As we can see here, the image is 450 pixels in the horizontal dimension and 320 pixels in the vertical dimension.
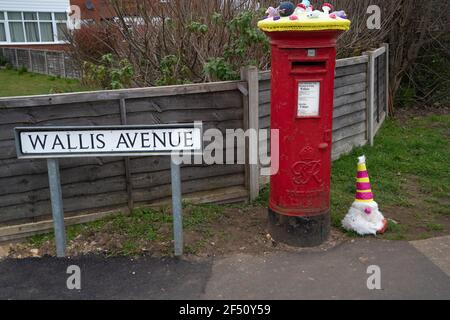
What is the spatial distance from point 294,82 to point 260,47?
8.22 feet

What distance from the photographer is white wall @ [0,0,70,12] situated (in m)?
28.6

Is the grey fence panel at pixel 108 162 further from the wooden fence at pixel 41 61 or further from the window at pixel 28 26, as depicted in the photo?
the window at pixel 28 26

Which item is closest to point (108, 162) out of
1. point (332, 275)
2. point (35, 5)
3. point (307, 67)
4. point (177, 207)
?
point (177, 207)

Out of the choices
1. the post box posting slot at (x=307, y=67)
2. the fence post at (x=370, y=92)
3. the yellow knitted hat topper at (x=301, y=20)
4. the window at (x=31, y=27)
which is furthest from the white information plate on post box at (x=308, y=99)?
the window at (x=31, y=27)

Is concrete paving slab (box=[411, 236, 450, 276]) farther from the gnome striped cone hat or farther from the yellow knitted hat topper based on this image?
the yellow knitted hat topper

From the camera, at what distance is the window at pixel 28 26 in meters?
28.9

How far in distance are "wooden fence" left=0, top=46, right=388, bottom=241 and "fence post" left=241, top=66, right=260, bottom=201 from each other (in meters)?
0.01

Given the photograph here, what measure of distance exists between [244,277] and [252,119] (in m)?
1.89

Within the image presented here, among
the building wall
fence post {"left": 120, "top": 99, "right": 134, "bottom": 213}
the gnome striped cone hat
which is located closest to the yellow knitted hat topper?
the gnome striped cone hat

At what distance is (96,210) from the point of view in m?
4.96

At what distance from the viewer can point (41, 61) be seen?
2345 cm

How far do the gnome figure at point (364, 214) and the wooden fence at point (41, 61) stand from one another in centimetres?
1616

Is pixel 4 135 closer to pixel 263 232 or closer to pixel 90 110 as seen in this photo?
pixel 90 110

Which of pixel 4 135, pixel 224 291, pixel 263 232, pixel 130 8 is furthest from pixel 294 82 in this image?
pixel 130 8
